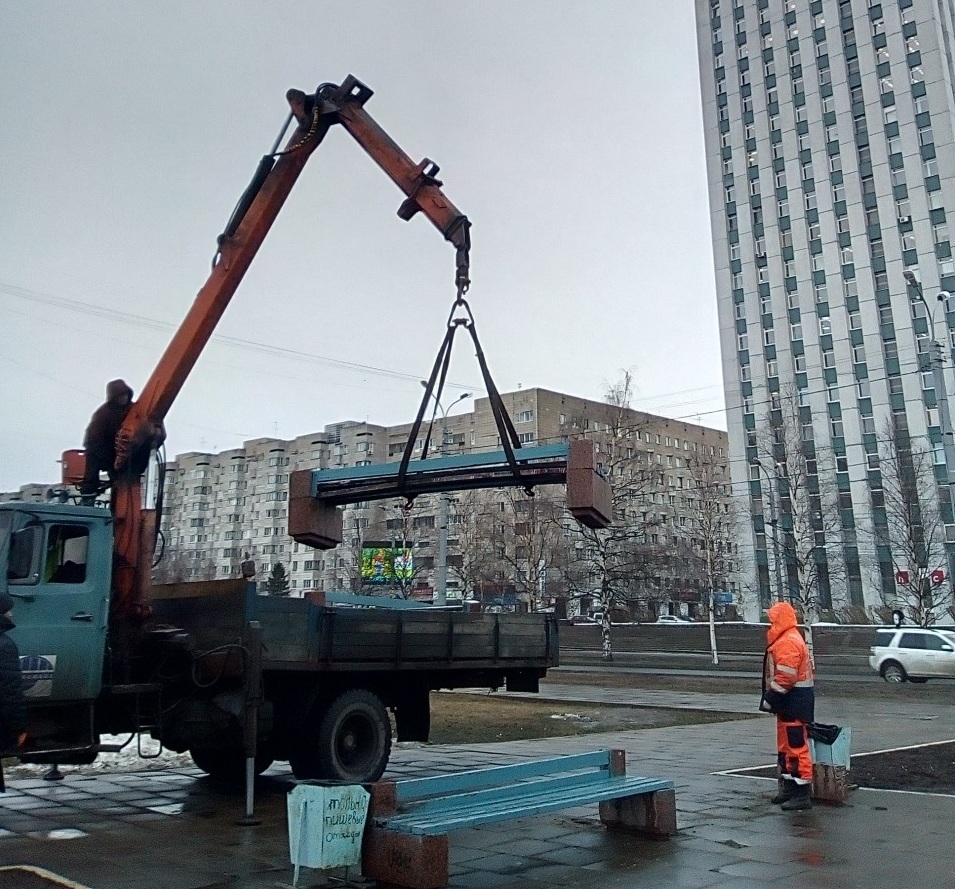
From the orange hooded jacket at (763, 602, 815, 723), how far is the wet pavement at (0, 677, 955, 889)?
87 cm

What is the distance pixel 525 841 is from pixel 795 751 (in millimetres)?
2686

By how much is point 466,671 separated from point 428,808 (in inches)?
170

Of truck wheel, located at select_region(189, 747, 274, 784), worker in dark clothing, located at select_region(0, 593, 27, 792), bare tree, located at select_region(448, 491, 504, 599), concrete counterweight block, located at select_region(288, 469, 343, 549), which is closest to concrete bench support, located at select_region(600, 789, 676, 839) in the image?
truck wheel, located at select_region(189, 747, 274, 784)

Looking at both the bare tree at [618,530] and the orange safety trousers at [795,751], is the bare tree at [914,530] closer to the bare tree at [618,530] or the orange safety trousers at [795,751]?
the bare tree at [618,530]

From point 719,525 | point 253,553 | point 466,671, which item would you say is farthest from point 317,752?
point 253,553

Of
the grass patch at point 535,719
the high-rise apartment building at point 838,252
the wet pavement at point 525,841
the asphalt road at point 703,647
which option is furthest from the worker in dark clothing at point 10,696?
the high-rise apartment building at point 838,252

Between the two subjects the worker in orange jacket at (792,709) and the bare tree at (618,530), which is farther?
the bare tree at (618,530)

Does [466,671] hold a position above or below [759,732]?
above

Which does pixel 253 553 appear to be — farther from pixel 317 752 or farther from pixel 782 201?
pixel 317 752

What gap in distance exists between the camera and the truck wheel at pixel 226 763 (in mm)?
9289

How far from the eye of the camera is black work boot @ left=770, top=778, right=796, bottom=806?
7836 mm

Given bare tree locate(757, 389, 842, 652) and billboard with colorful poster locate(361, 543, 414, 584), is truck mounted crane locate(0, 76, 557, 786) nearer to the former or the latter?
bare tree locate(757, 389, 842, 652)

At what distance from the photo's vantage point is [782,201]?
6438 centimetres

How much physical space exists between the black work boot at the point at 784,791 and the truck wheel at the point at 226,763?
16.3 feet
